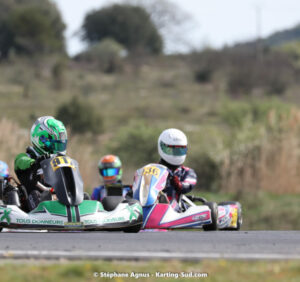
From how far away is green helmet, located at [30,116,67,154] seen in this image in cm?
929

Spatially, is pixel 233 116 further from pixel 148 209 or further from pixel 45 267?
pixel 45 267

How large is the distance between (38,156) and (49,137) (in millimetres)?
264

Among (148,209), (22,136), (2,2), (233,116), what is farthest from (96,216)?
(2,2)

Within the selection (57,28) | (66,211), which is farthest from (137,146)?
(57,28)

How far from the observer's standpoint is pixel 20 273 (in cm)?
514

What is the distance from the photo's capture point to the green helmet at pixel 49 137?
9289 millimetres

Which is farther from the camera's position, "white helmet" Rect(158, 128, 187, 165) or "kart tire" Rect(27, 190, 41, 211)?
"white helmet" Rect(158, 128, 187, 165)

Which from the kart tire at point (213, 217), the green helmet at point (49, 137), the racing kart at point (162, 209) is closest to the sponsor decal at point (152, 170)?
the racing kart at point (162, 209)

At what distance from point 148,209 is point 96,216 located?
128 cm

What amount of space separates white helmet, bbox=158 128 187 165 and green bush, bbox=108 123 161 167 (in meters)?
11.5

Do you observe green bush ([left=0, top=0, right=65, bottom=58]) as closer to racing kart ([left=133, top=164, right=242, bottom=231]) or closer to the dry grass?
the dry grass

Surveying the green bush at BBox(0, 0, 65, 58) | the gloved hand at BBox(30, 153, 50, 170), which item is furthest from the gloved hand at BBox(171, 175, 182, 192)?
the green bush at BBox(0, 0, 65, 58)

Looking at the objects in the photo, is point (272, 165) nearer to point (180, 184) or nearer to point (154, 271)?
point (180, 184)

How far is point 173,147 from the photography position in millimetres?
10961
